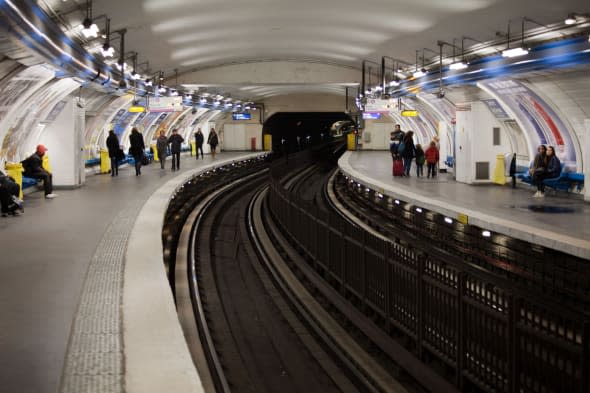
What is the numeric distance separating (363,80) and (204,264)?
58.2 feet

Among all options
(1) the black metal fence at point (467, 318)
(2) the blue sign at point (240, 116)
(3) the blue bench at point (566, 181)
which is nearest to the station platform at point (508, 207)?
(3) the blue bench at point (566, 181)

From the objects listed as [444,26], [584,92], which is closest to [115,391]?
[584,92]

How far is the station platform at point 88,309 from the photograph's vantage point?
504 cm

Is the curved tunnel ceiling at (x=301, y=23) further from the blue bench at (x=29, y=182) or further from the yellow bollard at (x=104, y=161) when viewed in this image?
the blue bench at (x=29, y=182)

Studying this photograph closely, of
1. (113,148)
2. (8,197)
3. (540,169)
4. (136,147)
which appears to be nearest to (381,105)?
(136,147)

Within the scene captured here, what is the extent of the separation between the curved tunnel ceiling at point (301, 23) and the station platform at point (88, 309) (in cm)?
431

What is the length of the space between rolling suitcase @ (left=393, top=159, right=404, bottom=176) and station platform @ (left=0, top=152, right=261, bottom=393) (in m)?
12.2

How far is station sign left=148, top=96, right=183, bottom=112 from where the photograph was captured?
2714cm

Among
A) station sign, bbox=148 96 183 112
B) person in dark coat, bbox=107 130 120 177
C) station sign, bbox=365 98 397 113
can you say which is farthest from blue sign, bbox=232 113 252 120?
person in dark coat, bbox=107 130 120 177

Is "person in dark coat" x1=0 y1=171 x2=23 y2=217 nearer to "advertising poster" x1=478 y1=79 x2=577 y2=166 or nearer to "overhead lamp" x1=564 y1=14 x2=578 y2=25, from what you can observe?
"overhead lamp" x1=564 y1=14 x2=578 y2=25

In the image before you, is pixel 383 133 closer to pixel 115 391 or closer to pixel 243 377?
pixel 243 377

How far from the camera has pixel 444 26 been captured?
19031 mm

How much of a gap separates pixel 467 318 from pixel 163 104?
72.4 ft

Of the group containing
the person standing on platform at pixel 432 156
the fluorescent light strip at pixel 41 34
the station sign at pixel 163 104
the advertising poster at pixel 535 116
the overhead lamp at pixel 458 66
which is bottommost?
the person standing on platform at pixel 432 156
